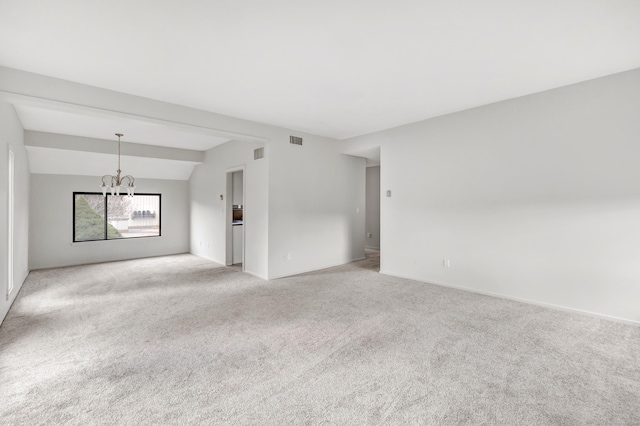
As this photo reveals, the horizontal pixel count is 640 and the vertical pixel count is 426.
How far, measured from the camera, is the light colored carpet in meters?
1.88

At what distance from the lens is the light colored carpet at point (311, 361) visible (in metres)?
1.88

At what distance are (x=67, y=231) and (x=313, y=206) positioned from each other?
5523mm

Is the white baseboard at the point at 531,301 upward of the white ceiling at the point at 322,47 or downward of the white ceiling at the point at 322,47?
downward

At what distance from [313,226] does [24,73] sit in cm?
449

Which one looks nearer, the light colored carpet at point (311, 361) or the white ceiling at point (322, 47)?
the light colored carpet at point (311, 361)

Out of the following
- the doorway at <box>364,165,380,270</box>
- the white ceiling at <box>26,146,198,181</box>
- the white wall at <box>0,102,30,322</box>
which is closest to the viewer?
the white wall at <box>0,102,30,322</box>

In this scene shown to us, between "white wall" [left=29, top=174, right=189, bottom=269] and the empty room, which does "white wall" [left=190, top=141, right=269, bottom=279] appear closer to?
the empty room

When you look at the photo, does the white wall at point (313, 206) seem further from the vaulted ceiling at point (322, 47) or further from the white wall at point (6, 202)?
the white wall at point (6, 202)

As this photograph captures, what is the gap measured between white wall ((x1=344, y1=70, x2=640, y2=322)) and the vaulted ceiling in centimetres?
40

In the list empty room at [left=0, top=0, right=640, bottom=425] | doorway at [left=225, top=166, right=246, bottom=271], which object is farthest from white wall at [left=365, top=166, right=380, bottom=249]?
doorway at [left=225, top=166, right=246, bottom=271]

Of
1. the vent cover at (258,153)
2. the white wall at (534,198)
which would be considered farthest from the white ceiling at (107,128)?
the white wall at (534,198)

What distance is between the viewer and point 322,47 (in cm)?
264

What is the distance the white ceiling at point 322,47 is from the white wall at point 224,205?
179cm

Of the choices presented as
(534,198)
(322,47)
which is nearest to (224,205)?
(322,47)
